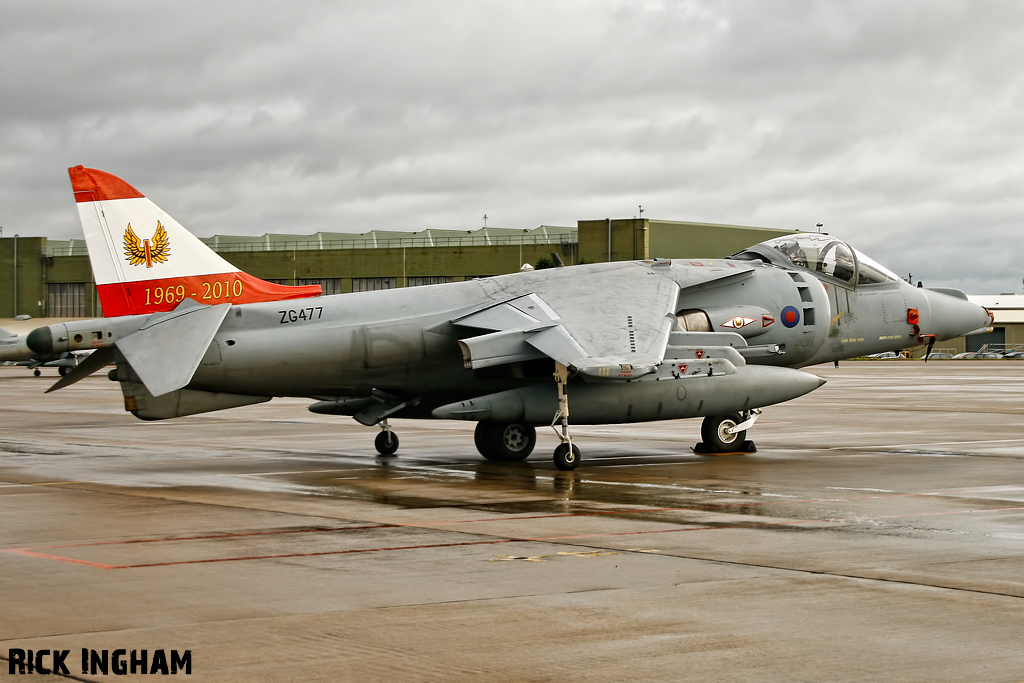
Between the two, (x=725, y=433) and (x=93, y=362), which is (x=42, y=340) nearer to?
(x=93, y=362)

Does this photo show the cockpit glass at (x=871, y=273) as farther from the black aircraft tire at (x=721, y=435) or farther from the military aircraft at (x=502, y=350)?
the black aircraft tire at (x=721, y=435)

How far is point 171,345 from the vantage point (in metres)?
17.4

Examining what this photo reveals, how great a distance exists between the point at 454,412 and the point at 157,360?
476cm

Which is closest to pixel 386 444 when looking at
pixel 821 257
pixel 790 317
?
pixel 790 317

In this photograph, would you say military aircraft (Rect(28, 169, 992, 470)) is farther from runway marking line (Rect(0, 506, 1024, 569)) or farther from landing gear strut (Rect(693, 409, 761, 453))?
runway marking line (Rect(0, 506, 1024, 569))

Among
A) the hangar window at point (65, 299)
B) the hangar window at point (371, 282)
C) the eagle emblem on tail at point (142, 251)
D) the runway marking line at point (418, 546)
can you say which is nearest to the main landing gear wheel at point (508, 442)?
the eagle emblem on tail at point (142, 251)

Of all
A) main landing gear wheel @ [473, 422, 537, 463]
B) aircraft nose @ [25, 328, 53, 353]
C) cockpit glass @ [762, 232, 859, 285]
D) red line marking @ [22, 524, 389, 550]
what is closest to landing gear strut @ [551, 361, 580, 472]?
main landing gear wheel @ [473, 422, 537, 463]

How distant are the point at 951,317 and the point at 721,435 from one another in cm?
620

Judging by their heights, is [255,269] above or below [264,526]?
above

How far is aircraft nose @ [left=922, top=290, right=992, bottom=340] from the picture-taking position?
23.0m

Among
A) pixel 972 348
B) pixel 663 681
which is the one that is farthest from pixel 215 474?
pixel 972 348

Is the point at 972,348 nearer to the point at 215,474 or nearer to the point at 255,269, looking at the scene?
the point at 255,269

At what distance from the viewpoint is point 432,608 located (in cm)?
808

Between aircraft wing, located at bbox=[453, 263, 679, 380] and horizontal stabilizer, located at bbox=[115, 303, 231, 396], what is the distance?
4158 millimetres
